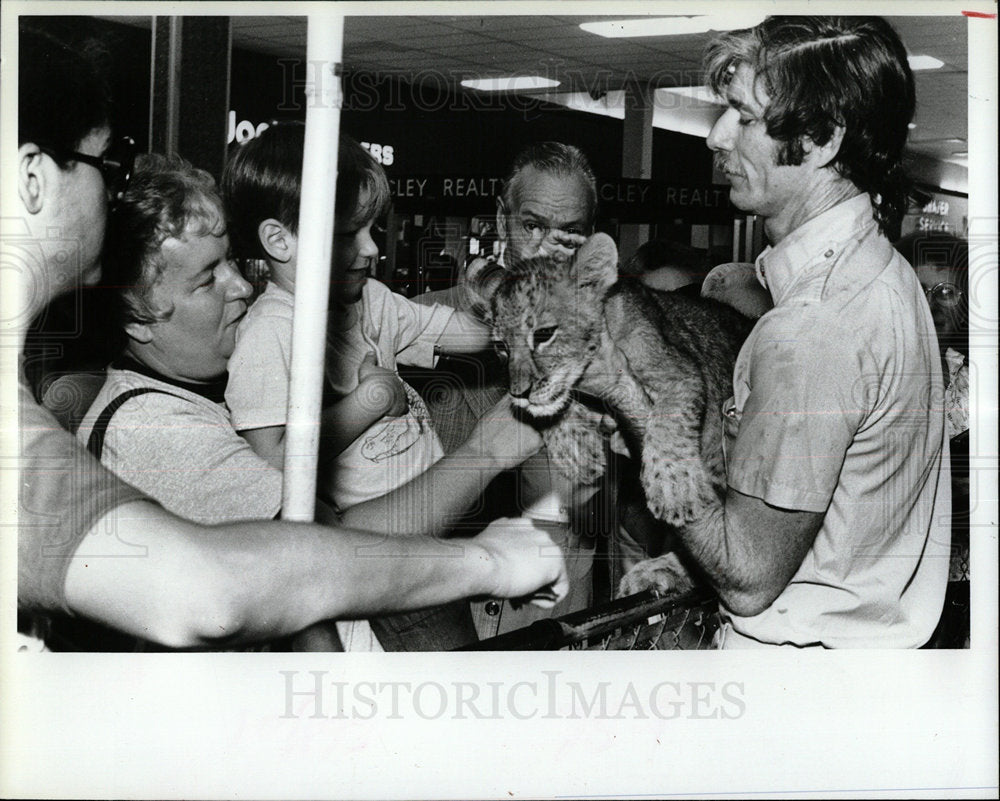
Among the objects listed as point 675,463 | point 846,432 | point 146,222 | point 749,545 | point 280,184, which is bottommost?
point 749,545

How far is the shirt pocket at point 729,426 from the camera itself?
12.5 feet

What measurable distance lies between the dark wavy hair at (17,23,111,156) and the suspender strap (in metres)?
0.71

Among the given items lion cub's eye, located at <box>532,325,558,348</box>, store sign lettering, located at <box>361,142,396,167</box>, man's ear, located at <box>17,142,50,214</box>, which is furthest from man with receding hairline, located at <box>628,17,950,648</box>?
man's ear, located at <box>17,142,50,214</box>

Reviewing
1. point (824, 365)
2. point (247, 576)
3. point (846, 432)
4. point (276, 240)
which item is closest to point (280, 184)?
point (276, 240)

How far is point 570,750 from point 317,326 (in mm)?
1506

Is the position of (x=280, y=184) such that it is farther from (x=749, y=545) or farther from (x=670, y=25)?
(x=749, y=545)

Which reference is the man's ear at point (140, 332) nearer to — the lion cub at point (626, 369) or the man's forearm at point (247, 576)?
the man's forearm at point (247, 576)

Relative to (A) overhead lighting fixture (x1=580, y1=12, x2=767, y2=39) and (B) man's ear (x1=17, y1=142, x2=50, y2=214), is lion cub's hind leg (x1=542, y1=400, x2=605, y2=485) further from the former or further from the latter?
(B) man's ear (x1=17, y1=142, x2=50, y2=214)

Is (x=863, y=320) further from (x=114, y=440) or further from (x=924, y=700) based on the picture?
(x=114, y=440)

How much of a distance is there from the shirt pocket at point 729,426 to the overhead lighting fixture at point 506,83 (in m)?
1.13

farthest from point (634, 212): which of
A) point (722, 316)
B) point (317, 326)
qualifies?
point (317, 326)

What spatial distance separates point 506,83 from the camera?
3.67 m

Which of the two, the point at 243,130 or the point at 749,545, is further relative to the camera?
the point at 749,545

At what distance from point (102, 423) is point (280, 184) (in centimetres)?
87
